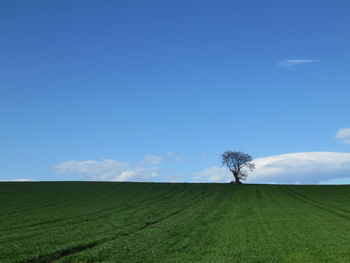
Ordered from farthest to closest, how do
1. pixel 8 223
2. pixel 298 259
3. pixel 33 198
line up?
pixel 33 198, pixel 8 223, pixel 298 259

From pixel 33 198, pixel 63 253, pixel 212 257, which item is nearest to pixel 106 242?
pixel 63 253

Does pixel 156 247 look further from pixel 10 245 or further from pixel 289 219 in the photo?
pixel 289 219

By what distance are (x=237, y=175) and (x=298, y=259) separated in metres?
105

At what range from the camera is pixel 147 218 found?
42938 millimetres

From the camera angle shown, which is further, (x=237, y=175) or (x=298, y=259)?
(x=237, y=175)

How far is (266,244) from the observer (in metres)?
26.5

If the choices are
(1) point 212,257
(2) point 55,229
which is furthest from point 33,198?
(1) point 212,257

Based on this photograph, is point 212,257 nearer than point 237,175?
Yes

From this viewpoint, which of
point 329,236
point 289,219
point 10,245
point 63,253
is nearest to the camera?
point 63,253

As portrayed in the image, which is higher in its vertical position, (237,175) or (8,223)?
(237,175)

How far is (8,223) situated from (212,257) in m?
23.5

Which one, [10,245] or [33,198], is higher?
[33,198]

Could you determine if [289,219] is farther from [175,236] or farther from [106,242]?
[106,242]

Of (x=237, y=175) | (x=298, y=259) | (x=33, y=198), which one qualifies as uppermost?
(x=237, y=175)
